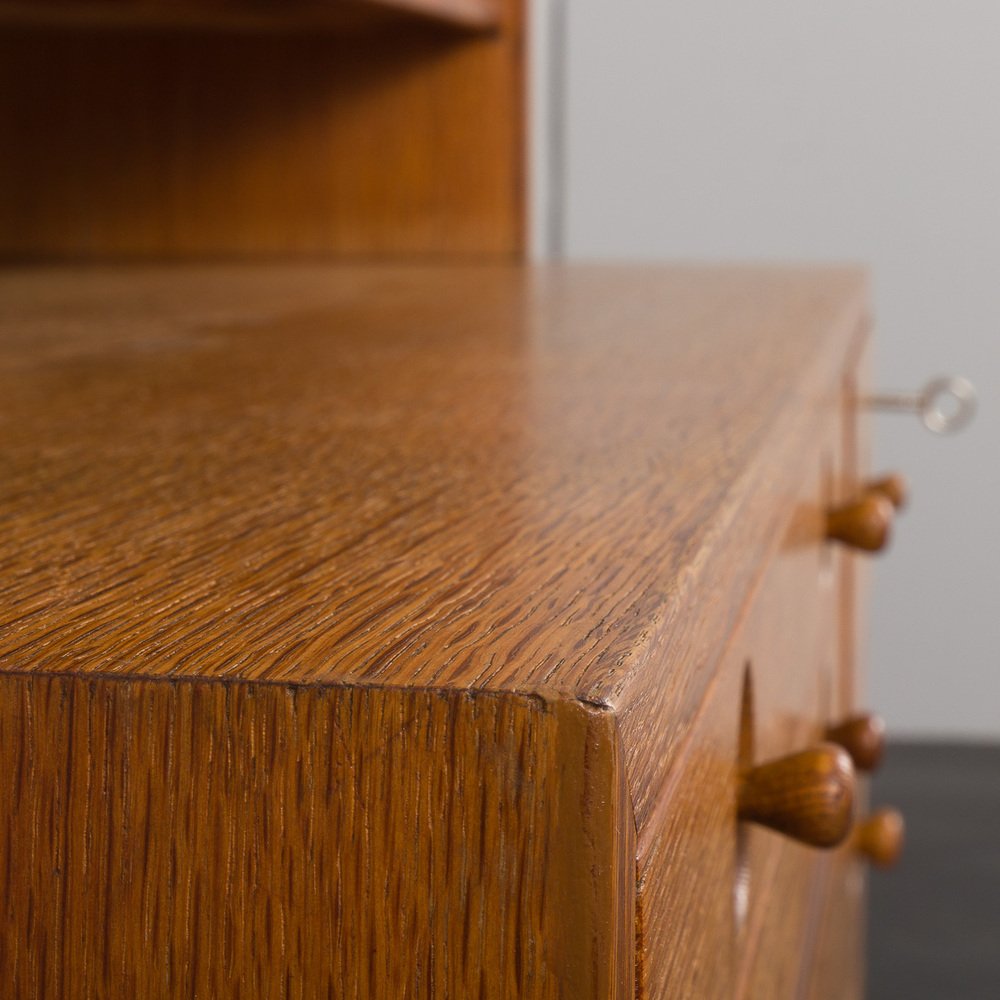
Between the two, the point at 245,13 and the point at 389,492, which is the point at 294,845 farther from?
the point at 245,13

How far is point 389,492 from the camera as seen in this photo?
0.26 metres

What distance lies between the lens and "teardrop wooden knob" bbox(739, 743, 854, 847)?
0.25 metres

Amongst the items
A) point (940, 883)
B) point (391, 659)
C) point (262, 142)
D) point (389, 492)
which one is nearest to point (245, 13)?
point (262, 142)

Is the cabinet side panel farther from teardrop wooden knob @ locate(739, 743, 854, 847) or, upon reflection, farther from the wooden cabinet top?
teardrop wooden knob @ locate(739, 743, 854, 847)

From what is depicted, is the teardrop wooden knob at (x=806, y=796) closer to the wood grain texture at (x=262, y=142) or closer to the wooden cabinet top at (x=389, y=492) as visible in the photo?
the wooden cabinet top at (x=389, y=492)

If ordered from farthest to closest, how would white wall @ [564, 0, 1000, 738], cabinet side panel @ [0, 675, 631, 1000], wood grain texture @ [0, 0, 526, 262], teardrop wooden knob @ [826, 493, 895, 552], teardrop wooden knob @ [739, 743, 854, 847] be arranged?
white wall @ [564, 0, 1000, 738] → wood grain texture @ [0, 0, 526, 262] → teardrop wooden knob @ [826, 493, 895, 552] → teardrop wooden knob @ [739, 743, 854, 847] → cabinet side panel @ [0, 675, 631, 1000]

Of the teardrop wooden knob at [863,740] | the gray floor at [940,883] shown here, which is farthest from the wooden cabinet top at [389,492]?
the gray floor at [940,883]

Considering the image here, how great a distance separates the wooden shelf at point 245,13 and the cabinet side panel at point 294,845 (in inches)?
34.8

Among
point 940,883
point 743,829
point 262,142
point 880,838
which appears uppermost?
point 262,142

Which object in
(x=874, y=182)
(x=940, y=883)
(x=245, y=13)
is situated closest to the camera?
(x=245, y=13)

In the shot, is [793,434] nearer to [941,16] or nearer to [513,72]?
[513,72]

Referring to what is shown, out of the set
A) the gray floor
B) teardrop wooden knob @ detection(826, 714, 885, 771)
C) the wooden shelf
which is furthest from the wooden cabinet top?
the gray floor

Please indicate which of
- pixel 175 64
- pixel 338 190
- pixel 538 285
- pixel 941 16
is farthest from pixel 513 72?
pixel 941 16

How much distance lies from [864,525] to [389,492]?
0.29 meters
